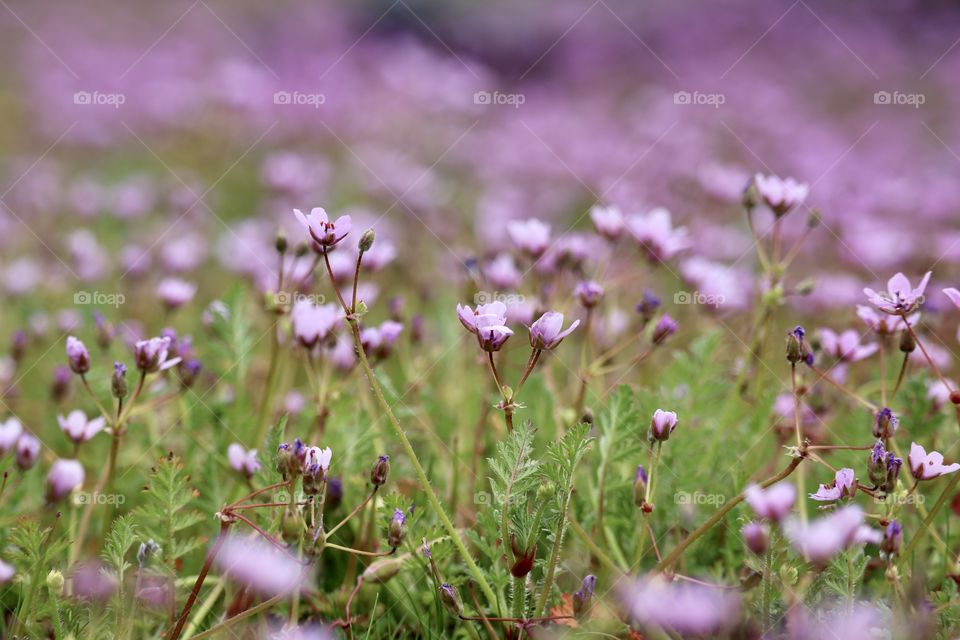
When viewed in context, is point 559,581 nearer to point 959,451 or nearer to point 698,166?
point 959,451

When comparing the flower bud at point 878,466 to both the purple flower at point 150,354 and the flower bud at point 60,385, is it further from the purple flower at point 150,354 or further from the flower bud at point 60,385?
the flower bud at point 60,385

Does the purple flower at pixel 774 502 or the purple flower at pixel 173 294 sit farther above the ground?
the purple flower at pixel 173 294

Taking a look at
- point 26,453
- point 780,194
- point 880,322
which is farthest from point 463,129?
point 26,453

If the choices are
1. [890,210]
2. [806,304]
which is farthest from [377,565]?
[890,210]

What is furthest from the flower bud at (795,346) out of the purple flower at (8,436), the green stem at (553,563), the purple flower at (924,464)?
the purple flower at (8,436)

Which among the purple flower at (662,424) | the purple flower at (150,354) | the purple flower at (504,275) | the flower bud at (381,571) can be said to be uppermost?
the purple flower at (504,275)

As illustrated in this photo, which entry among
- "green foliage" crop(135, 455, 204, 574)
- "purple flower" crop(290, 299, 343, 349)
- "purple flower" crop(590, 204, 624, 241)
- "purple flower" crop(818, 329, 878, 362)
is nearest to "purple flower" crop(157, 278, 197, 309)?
"purple flower" crop(290, 299, 343, 349)

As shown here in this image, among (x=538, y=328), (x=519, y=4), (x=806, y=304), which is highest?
(x=519, y=4)

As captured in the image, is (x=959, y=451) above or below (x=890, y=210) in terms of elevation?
below
